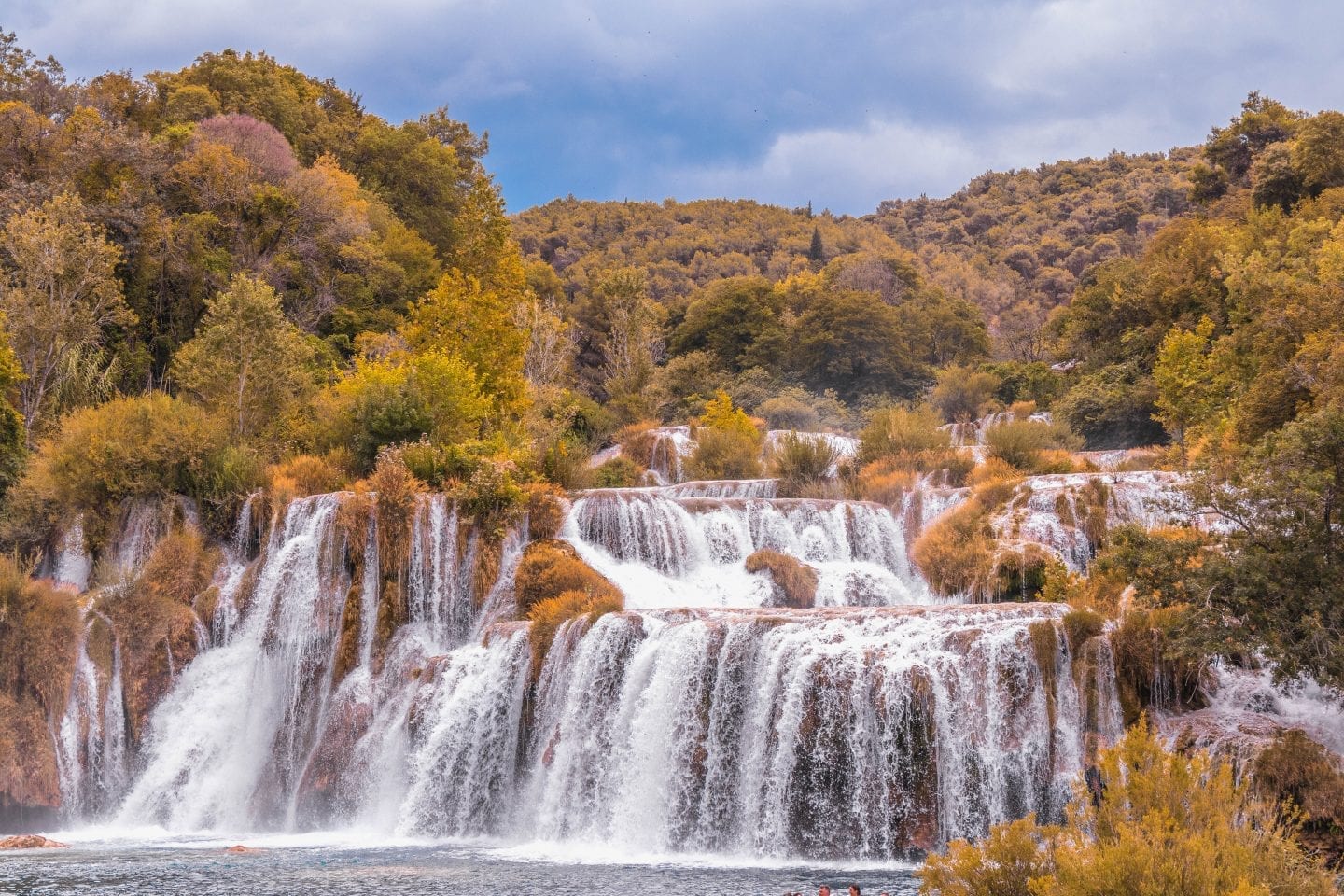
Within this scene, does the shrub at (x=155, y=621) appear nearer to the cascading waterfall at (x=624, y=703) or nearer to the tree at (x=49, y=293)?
the cascading waterfall at (x=624, y=703)

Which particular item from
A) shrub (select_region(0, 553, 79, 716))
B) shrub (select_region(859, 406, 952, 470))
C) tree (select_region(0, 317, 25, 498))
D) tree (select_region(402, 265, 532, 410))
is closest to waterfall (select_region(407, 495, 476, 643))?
shrub (select_region(0, 553, 79, 716))

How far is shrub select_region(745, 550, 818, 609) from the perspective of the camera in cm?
2338

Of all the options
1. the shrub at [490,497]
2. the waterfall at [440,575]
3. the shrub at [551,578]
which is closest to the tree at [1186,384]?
the shrub at [551,578]

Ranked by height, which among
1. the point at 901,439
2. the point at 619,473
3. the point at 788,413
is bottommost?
the point at 619,473

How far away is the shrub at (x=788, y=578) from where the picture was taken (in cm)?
2338

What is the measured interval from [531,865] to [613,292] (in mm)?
39724

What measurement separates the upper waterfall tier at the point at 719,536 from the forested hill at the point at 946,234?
157 feet

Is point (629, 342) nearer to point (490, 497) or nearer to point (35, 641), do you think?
point (490, 497)

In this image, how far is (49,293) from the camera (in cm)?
3050

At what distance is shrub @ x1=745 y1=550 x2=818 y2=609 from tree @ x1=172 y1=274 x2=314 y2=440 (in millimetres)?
14333

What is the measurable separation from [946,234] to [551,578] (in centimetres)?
8448

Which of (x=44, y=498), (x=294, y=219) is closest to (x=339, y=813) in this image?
(x=44, y=498)

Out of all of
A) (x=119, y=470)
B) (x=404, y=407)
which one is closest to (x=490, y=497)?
(x=404, y=407)

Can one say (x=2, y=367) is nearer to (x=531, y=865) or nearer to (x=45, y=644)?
(x=45, y=644)
